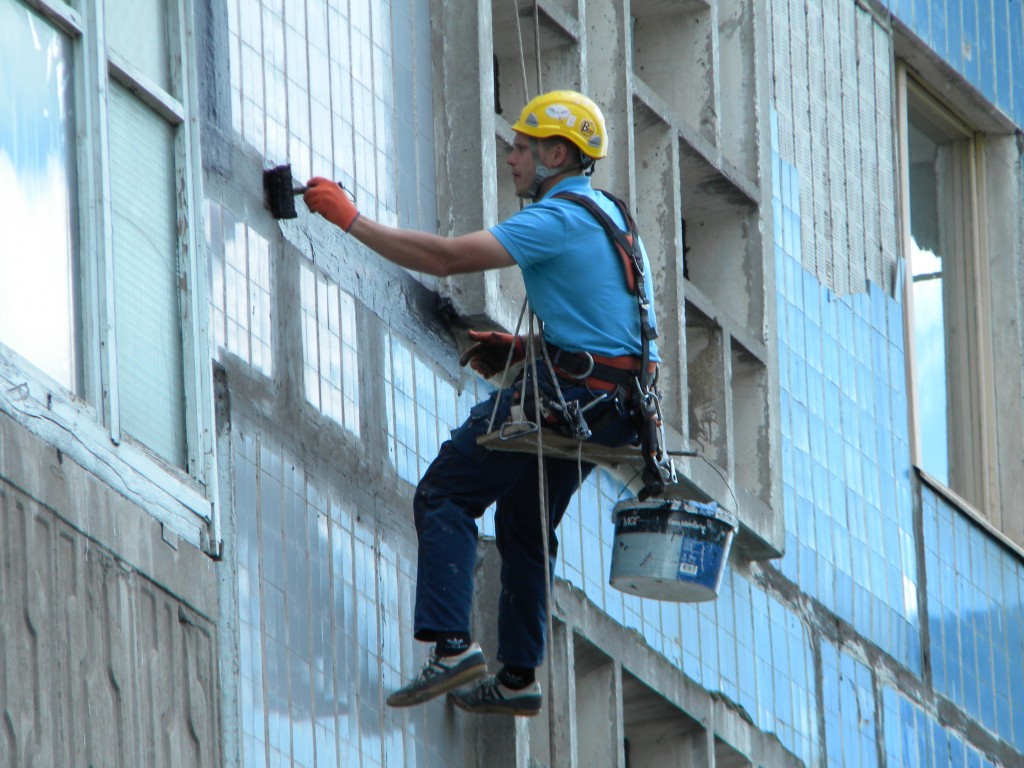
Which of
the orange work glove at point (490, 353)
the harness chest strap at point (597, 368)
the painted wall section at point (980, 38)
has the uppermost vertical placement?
the painted wall section at point (980, 38)

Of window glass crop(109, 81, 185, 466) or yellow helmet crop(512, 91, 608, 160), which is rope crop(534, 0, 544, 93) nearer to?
yellow helmet crop(512, 91, 608, 160)

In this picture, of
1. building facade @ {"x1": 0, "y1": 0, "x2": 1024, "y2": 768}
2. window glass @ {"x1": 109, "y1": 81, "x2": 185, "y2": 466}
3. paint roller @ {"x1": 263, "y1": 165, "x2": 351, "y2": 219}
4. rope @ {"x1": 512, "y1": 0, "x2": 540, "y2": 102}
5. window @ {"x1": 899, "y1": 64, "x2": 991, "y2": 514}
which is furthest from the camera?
window @ {"x1": 899, "y1": 64, "x2": 991, "y2": 514}

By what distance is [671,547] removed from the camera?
1124cm

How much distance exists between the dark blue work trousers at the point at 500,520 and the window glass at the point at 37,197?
6.32 feet

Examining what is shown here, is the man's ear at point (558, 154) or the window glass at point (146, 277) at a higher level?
the man's ear at point (558, 154)

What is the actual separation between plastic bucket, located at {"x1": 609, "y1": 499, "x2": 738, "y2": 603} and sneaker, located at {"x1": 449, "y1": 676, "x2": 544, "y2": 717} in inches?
24.1

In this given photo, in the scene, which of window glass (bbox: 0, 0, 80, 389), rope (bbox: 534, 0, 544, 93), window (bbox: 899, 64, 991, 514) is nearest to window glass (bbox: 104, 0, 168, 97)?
window glass (bbox: 0, 0, 80, 389)

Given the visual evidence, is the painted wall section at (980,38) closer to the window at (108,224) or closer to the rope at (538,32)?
the rope at (538,32)

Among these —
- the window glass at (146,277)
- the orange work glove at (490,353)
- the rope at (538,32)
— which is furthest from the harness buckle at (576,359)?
the rope at (538,32)

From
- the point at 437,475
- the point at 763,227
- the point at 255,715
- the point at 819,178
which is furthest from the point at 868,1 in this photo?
the point at 255,715

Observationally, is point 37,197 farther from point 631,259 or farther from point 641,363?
point 641,363

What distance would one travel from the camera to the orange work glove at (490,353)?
1122 cm

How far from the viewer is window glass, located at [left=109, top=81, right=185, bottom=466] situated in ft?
31.0

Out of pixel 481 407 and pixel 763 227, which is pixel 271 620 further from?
pixel 763 227
